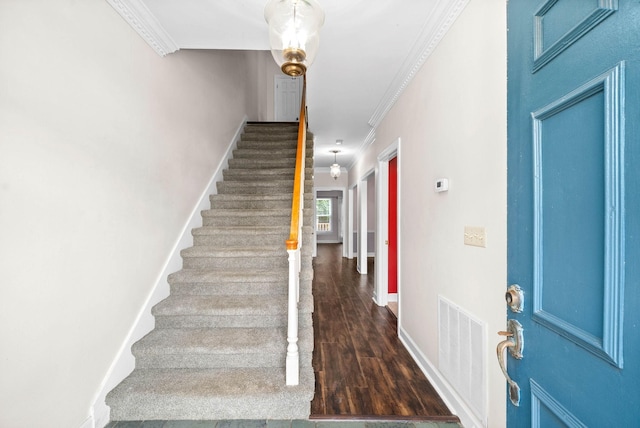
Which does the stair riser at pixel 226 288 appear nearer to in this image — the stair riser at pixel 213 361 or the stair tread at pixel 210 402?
the stair riser at pixel 213 361

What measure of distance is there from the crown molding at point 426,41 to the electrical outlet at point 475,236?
1.32 meters

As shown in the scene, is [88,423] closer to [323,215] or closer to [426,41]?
[426,41]

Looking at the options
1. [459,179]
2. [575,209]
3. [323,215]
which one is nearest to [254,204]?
[459,179]

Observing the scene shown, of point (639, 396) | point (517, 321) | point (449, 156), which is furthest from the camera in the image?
point (449, 156)

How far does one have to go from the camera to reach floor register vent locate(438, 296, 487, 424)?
4.99ft

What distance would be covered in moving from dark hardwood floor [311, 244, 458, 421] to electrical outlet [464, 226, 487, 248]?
3.67 feet

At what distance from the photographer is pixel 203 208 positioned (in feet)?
10.6

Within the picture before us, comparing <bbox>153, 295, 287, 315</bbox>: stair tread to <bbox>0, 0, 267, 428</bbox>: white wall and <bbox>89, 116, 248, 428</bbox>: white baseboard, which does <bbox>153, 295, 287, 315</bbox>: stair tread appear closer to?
<bbox>89, 116, 248, 428</bbox>: white baseboard

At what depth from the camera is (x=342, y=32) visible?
202cm

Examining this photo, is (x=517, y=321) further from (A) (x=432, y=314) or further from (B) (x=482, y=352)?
(A) (x=432, y=314)

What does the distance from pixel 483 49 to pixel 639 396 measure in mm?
1599

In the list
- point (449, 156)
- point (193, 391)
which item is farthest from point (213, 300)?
point (449, 156)

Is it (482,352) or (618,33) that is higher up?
(618,33)

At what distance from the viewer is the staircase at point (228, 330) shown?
5.73 feet
